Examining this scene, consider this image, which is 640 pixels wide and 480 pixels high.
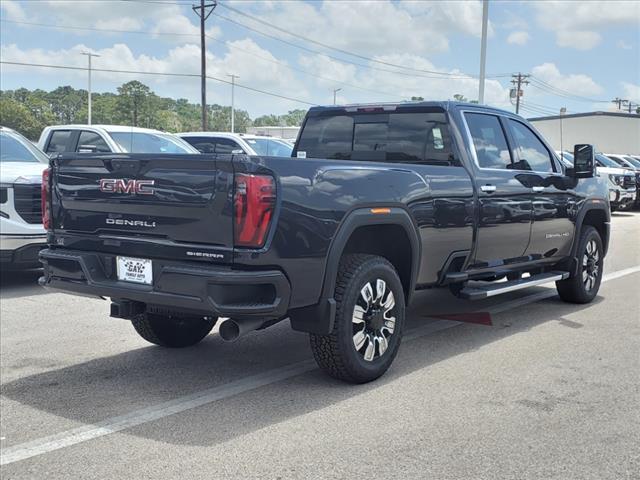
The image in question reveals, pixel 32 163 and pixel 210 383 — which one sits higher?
pixel 32 163

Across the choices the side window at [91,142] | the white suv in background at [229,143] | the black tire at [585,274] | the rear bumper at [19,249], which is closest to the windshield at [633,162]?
the white suv in background at [229,143]

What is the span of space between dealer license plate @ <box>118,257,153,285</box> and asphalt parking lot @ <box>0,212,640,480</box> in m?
0.78

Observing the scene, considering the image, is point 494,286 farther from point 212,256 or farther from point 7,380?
point 7,380

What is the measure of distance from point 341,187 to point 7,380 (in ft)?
8.73

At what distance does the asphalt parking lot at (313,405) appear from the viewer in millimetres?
3586

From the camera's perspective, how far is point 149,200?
4.32 metres

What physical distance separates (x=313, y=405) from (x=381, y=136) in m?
2.67

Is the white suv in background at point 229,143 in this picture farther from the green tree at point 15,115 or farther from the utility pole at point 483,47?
the green tree at point 15,115

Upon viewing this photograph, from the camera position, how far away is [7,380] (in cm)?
494

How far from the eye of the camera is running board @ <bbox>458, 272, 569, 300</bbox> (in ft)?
19.3

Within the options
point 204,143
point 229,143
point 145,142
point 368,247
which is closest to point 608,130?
point 229,143

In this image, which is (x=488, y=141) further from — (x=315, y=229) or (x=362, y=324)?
(x=315, y=229)

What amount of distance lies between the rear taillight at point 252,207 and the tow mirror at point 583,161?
14.0 ft

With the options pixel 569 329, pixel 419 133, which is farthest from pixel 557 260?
pixel 419 133
